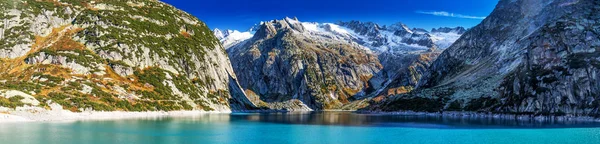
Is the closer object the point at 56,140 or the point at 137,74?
the point at 56,140

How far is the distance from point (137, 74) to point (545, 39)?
564 ft

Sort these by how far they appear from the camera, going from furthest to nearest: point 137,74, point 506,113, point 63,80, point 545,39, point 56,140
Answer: point 137,74
point 545,39
point 506,113
point 63,80
point 56,140

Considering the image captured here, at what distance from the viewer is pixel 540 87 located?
156m

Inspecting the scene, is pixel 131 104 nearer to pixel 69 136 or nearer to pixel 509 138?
pixel 69 136

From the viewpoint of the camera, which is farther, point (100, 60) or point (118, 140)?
point (100, 60)

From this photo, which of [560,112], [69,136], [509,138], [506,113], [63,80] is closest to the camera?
[69,136]

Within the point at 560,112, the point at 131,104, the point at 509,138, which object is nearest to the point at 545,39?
Answer: the point at 560,112

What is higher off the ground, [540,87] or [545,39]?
[545,39]

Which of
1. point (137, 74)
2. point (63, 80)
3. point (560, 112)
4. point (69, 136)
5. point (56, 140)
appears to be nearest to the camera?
point (56, 140)

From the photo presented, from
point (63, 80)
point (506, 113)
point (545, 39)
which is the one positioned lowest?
point (506, 113)

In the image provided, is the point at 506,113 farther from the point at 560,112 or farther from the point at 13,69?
the point at 13,69

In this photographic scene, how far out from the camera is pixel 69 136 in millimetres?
63656

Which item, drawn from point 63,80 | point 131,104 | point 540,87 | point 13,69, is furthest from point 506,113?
point 13,69

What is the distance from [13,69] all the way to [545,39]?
208 m
